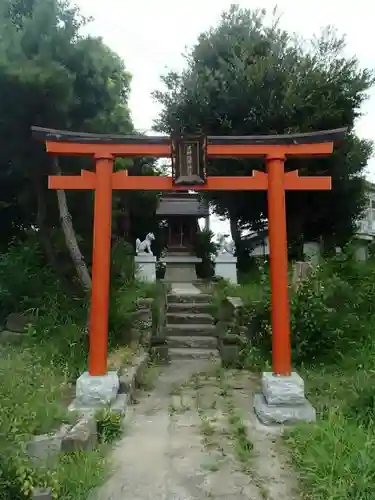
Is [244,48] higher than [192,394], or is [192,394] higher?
[244,48]

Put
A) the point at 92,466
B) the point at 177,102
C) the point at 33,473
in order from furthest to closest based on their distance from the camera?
the point at 177,102 → the point at 92,466 → the point at 33,473

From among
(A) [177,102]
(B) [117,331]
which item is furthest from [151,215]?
(B) [117,331]

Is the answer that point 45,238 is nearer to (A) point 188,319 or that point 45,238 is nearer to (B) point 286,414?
(A) point 188,319

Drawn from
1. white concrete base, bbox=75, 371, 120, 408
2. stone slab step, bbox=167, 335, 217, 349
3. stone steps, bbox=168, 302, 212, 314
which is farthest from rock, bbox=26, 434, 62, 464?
stone steps, bbox=168, 302, 212, 314

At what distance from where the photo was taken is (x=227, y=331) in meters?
8.29

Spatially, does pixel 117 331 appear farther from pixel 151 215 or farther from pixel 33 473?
pixel 151 215

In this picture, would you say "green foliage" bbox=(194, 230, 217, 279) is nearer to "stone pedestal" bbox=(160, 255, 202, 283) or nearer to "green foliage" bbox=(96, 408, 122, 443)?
"stone pedestal" bbox=(160, 255, 202, 283)

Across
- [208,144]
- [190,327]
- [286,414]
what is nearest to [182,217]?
[190,327]

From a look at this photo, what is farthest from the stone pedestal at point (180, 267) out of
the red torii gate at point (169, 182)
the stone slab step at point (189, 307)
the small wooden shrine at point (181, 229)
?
the red torii gate at point (169, 182)

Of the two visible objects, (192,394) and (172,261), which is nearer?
(192,394)

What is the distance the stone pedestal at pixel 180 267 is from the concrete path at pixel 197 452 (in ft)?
29.4

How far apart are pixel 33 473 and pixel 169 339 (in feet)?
18.9

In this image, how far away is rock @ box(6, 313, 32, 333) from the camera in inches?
290

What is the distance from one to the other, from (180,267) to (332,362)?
9.18 meters
